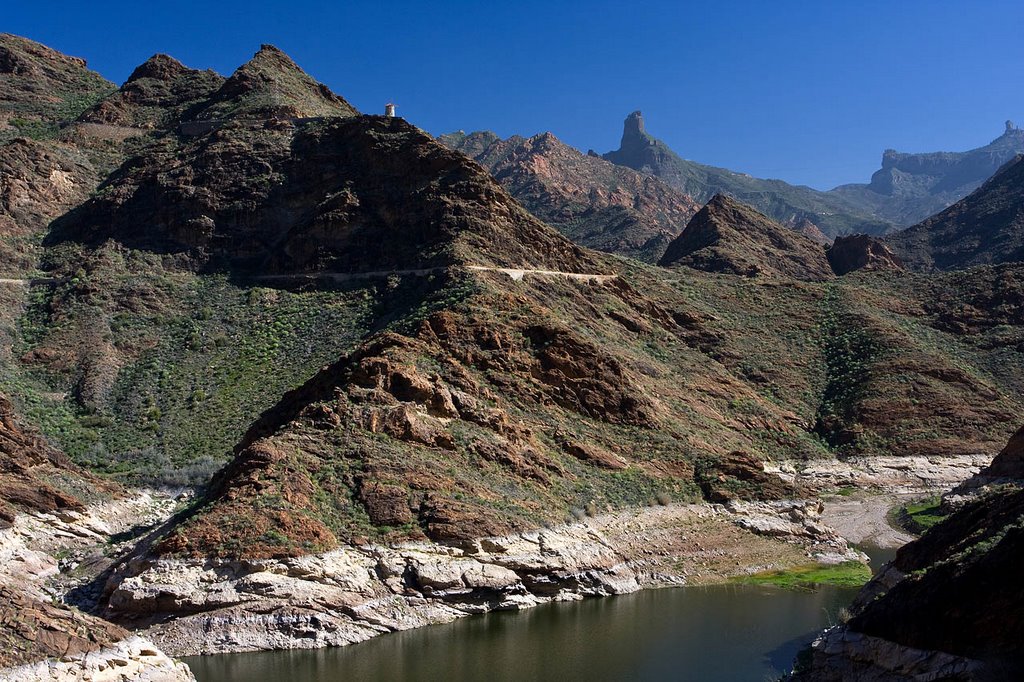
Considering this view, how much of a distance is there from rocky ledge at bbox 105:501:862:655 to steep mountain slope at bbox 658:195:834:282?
64.3 metres

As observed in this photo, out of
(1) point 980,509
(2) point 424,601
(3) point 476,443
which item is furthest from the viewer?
(3) point 476,443

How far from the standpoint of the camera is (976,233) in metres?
142

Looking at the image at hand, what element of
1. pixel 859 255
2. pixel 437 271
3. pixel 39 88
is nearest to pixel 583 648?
pixel 437 271

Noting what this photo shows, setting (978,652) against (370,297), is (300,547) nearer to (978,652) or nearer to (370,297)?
(978,652)

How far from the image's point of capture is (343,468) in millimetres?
43281

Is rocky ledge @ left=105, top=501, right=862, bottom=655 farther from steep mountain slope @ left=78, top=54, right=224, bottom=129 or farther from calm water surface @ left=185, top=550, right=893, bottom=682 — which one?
steep mountain slope @ left=78, top=54, right=224, bottom=129

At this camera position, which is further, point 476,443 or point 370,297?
point 370,297

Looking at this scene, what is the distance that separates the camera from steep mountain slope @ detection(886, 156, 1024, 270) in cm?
13500

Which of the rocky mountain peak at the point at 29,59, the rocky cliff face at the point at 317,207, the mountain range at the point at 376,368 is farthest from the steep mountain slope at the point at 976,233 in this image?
the rocky mountain peak at the point at 29,59

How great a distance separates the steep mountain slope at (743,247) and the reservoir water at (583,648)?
72538mm

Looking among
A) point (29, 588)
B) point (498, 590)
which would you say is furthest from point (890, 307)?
point (29, 588)

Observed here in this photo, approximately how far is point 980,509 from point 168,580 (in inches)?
1035

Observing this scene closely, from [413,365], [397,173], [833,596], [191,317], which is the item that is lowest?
[833,596]

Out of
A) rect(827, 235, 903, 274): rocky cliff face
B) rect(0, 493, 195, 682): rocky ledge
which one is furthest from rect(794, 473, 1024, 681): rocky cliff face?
rect(827, 235, 903, 274): rocky cliff face
